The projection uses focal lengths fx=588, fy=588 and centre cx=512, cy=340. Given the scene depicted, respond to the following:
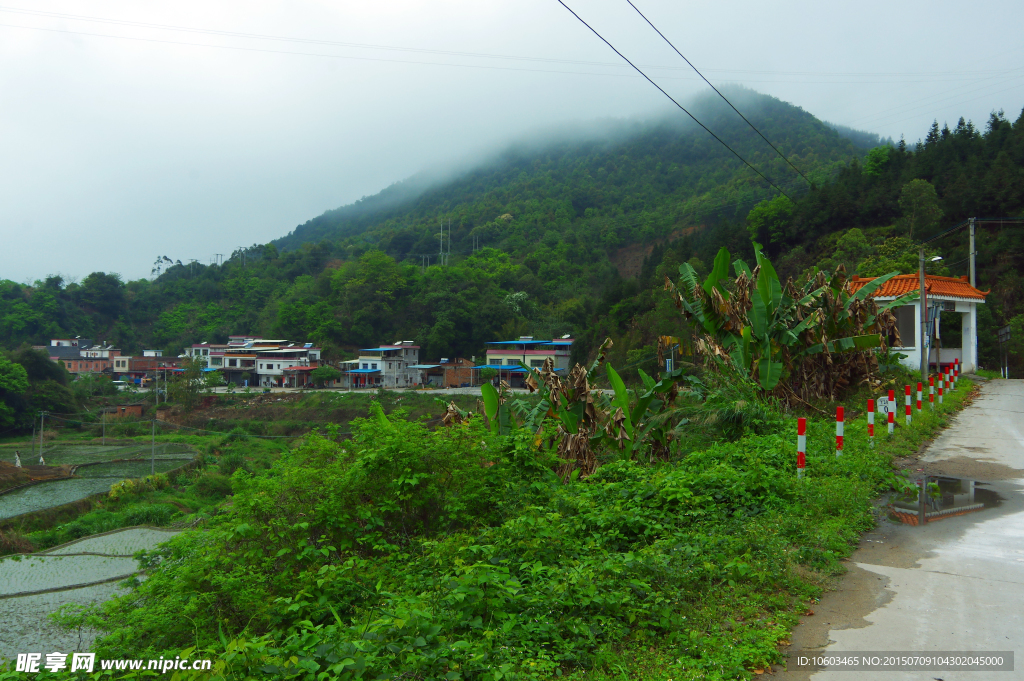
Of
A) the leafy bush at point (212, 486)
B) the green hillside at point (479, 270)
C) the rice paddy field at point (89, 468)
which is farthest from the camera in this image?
the green hillside at point (479, 270)

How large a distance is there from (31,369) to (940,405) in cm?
6351

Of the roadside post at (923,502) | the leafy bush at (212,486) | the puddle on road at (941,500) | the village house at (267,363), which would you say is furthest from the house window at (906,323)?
the village house at (267,363)

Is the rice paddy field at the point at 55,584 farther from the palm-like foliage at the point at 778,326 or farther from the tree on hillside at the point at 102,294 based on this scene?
the tree on hillside at the point at 102,294

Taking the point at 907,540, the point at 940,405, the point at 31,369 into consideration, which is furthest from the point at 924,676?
the point at 31,369

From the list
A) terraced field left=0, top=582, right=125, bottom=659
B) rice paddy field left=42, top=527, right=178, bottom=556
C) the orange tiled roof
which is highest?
the orange tiled roof

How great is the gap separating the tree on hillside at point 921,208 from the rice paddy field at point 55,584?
136 ft

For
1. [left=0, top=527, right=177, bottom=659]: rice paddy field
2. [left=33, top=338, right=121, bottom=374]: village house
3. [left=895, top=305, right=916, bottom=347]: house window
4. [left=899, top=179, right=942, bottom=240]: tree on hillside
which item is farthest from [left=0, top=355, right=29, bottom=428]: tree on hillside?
[left=899, top=179, right=942, bottom=240]: tree on hillside

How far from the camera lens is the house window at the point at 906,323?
74.4ft

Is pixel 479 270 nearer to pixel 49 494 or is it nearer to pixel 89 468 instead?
pixel 89 468

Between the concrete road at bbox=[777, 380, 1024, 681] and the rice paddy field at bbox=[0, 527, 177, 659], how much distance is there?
759 centimetres

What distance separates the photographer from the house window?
Result: 2269 cm

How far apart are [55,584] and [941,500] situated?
16.1m

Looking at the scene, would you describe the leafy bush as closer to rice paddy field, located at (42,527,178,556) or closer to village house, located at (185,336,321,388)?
rice paddy field, located at (42,527,178,556)

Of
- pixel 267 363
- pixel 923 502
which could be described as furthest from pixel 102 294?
pixel 923 502
